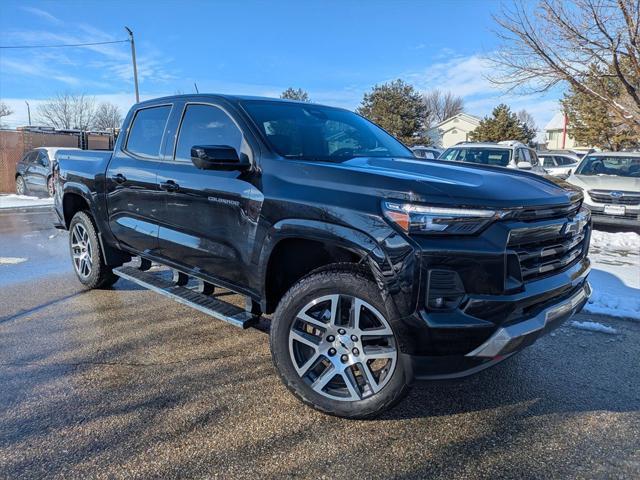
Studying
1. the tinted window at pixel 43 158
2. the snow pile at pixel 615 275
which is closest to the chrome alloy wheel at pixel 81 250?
the snow pile at pixel 615 275

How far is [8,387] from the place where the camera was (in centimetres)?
317

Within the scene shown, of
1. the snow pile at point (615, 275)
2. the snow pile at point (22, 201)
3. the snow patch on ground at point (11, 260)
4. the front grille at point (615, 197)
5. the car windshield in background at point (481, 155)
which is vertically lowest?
the snow pile at point (22, 201)

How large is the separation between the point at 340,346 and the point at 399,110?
130 ft

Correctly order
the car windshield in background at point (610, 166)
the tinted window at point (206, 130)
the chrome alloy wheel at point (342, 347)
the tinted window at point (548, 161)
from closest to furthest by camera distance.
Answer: the chrome alloy wheel at point (342, 347)
the tinted window at point (206, 130)
the car windshield in background at point (610, 166)
the tinted window at point (548, 161)

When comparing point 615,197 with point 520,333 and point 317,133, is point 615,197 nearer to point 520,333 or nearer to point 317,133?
point 317,133

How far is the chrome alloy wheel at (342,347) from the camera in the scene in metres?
2.65

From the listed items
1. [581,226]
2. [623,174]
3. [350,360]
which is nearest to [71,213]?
[350,360]

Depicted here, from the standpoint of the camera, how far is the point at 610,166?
11062 millimetres

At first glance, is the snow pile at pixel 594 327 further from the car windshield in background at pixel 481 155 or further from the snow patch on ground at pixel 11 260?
the car windshield in background at pixel 481 155

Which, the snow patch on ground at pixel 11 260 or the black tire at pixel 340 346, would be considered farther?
the snow patch on ground at pixel 11 260

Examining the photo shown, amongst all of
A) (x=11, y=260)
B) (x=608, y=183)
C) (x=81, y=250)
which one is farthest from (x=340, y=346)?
(x=608, y=183)

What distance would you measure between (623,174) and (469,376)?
10.3 meters

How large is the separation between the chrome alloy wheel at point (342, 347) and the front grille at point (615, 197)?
9018 mm

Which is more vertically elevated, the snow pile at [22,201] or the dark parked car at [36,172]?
the dark parked car at [36,172]
